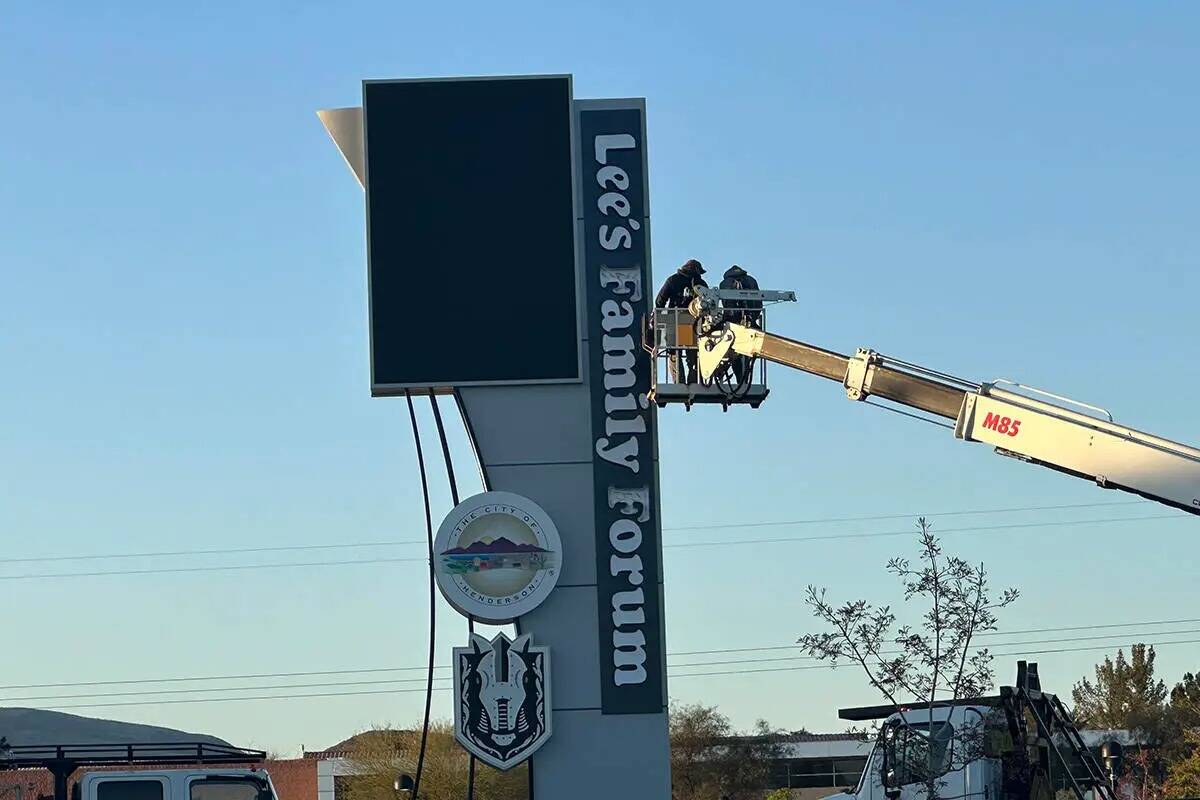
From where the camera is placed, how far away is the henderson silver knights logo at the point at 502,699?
84.2 ft

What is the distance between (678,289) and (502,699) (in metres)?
6.16

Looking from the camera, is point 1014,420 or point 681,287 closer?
point 1014,420

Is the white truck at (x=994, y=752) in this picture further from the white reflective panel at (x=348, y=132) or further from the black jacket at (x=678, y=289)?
the white reflective panel at (x=348, y=132)

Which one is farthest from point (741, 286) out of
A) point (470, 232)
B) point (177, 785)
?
point (177, 785)

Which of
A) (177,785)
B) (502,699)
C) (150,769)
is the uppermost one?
(502,699)

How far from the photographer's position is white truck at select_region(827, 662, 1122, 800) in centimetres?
2298

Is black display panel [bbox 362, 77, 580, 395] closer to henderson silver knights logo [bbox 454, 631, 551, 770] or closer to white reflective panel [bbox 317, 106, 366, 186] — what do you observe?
white reflective panel [bbox 317, 106, 366, 186]

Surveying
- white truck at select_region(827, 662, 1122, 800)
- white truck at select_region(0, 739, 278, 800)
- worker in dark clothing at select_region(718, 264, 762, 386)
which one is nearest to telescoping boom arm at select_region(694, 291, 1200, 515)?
worker in dark clothing at select_region(718, 264, 762, 386)

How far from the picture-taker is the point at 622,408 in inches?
1046

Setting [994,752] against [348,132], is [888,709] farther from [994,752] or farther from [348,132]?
[348,132]

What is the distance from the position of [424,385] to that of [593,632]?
165 inches

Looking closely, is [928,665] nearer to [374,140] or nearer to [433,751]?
[374,140]

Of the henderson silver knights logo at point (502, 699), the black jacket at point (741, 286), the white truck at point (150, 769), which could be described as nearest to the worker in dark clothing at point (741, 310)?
the black jacket at point (741, 286)

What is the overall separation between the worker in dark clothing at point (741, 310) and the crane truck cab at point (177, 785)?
8.78 m
